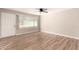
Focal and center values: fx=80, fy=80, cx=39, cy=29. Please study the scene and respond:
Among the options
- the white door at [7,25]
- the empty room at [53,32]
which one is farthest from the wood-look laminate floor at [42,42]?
the white door at [7,25]

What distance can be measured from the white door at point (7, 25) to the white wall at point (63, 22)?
1622 millimetres

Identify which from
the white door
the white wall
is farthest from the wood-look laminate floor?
the white door

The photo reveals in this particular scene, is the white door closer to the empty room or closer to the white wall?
the empty room

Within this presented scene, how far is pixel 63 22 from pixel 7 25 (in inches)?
104

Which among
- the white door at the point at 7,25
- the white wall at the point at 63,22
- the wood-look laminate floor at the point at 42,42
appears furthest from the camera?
the white door at the point at 7,25

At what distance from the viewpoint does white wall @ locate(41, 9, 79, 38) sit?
3023 millimetres

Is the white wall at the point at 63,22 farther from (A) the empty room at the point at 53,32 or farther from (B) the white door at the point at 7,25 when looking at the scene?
(B) the white door at the point at 7,25

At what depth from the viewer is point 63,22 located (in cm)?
319

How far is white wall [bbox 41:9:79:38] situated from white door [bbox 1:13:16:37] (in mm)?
1622

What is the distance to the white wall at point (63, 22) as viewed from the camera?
3.02 meters

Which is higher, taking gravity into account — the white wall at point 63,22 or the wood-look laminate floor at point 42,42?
the white wall at point 63,22
